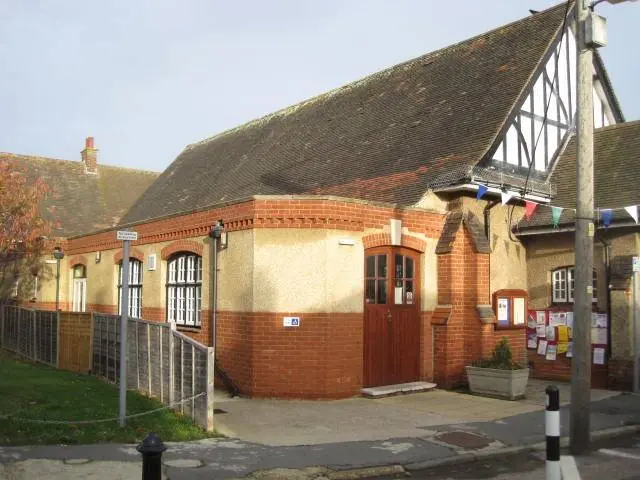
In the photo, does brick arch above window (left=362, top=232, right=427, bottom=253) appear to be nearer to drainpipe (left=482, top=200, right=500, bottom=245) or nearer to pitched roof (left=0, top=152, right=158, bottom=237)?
drainpipe (left=482, top=200, right=500, bottom=245)

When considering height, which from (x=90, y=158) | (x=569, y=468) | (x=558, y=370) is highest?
(x=90, y=158)

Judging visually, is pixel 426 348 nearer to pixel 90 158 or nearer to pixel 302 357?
pixel 302 357

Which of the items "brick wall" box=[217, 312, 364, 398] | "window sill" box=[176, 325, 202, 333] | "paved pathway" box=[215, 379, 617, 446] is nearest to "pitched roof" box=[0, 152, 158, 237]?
"window sill" box=[176, 325, 202, 333]

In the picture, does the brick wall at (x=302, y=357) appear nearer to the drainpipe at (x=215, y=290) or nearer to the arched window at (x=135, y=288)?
the drainpipe at (x=215, y=290)

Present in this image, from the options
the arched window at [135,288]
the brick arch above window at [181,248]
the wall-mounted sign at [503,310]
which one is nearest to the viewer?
the wall-mounted sign at [503,310]

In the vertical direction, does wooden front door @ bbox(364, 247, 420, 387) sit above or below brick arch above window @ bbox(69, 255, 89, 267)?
below

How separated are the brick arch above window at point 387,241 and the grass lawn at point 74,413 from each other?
4.94m

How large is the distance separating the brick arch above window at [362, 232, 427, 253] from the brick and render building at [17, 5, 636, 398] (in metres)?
0.03

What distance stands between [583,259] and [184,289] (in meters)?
9.67

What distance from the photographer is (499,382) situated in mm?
12570

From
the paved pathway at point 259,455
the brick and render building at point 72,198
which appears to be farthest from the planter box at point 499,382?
the brick and render building at point 72,198

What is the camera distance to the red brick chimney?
35.0 m

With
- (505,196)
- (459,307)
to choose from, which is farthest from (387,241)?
(505,196)

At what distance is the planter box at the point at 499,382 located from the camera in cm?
1241
